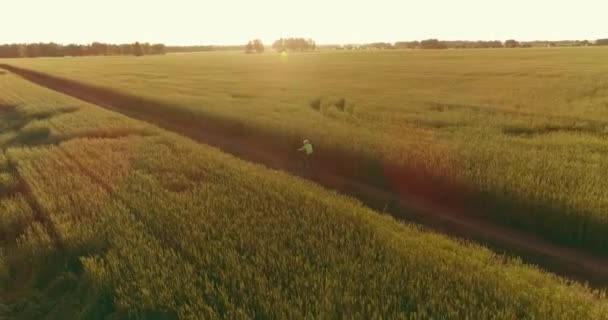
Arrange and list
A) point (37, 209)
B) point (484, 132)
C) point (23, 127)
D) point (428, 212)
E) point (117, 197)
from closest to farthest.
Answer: point (37, 209) → point (117, 197) → point (428, 212) → point (484, 132) → point (23, 127)

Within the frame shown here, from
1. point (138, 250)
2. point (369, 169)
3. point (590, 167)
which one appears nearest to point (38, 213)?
point (138, 250)

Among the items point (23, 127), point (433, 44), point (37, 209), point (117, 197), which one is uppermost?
point (433, 44)

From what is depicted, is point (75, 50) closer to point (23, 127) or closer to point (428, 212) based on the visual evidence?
point (23, 127)

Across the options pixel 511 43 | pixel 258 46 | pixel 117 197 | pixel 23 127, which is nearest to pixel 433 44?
pixel 511 43

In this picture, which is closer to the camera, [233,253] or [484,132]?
[233,253]

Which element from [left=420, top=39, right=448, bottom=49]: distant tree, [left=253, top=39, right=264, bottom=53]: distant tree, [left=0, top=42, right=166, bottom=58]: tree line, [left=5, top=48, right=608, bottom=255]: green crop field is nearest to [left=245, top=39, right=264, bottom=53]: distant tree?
[left=253, top=39, right=264, bottom=53]: distant tree

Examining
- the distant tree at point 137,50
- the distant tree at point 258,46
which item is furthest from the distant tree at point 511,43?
the distant tree at point 137,50

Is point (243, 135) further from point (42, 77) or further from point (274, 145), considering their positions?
point (42, 77)
